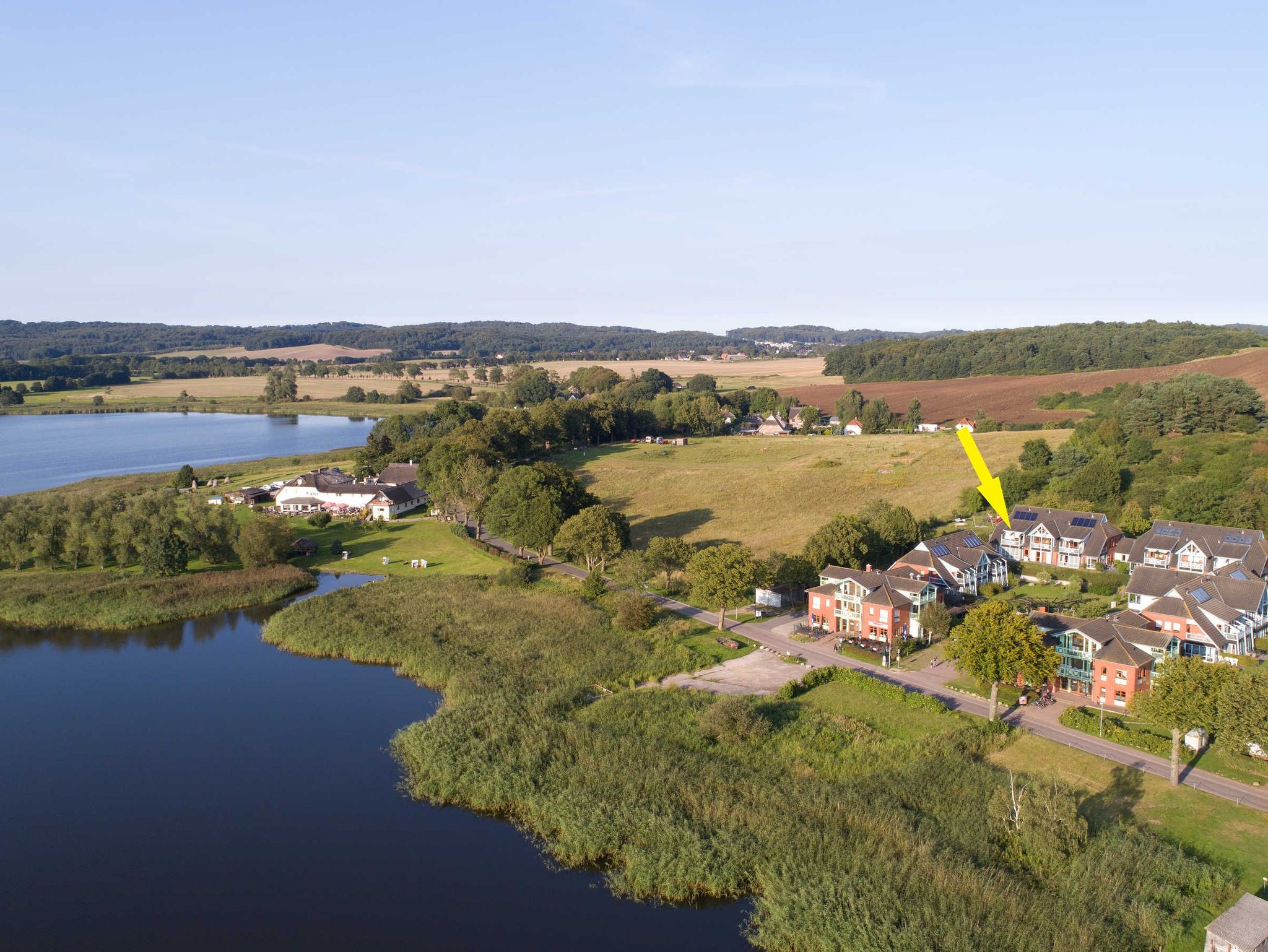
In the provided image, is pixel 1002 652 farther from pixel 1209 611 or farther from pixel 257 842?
pixel 257 842

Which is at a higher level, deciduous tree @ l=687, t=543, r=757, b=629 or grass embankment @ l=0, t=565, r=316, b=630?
deciduous tree @ l=687, t=543, r=757, b=629

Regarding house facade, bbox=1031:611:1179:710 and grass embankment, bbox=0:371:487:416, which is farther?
grass embankment, bbox=0:371:487:416

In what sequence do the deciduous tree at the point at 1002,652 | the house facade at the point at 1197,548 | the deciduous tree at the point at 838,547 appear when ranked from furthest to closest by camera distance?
the deciduous tree at the point at 838,547 < the house facade at the point at 1197,548 < the deciduous tree at the point at 1002,652

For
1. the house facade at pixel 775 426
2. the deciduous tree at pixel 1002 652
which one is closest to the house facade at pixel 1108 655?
the deciduous tree at pixel 1002 652

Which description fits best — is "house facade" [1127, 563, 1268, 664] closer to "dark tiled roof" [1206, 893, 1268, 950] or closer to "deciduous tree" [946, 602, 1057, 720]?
"deciduous tree" [946, 602, 1057, 720]

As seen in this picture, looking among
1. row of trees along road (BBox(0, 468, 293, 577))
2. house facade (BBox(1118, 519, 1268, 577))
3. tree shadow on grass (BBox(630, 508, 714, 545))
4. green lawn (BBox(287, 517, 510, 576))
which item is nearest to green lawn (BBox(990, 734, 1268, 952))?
house facade (BBox(1118, 519, 1268, 577))

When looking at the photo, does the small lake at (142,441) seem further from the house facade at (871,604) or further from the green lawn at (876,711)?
the green lawn at (876,711)

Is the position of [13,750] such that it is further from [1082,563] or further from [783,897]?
[1082,563]

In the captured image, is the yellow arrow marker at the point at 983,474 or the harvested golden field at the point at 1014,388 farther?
the harvested golden field at the point at 1014,388
